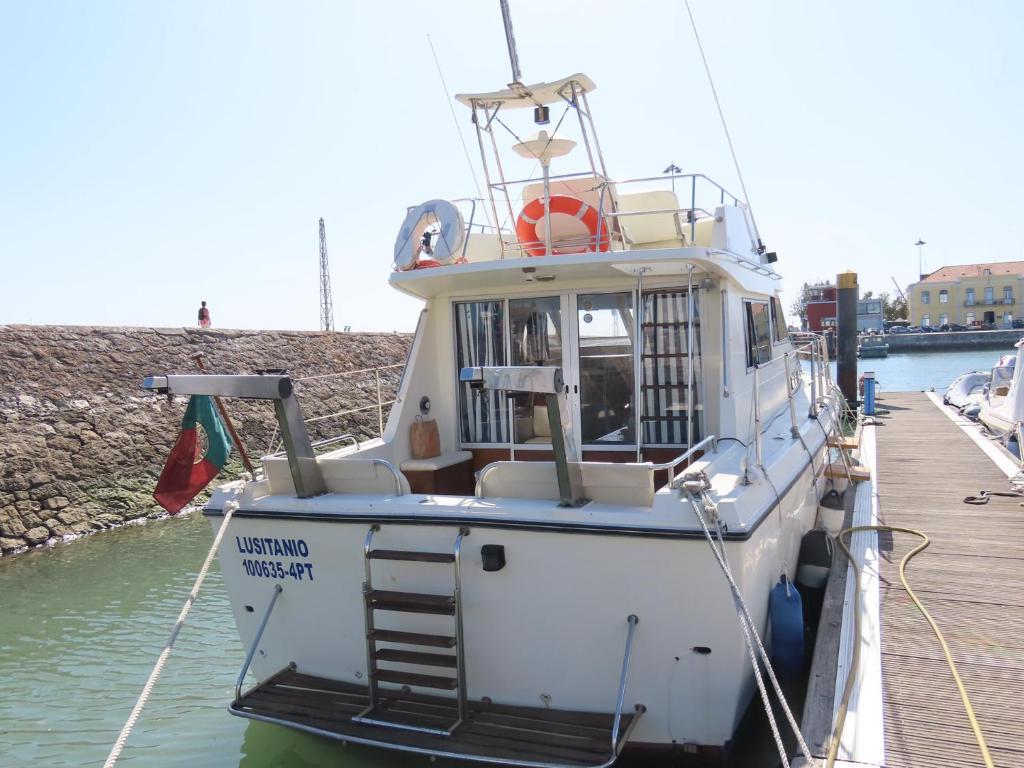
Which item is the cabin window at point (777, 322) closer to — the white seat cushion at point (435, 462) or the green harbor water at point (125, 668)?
the white seat cushion at point (435, 462)

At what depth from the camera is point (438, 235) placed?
568cm

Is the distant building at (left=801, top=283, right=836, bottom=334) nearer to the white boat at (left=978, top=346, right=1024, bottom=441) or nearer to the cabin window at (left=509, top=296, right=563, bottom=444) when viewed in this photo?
the white boat at (left=978, top=346, right=1024, bottom=441)

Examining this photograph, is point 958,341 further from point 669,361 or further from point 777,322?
point 669,361

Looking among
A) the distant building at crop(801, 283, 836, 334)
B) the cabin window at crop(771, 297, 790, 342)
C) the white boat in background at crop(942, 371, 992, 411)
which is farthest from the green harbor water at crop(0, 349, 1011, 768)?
the distant building at crop(801, 283, 836, 334)

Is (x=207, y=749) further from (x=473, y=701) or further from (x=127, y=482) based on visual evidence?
(x=127, y=482)

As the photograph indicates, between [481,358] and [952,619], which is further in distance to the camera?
[481,358]

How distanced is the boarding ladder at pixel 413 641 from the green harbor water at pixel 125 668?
2.51 feet

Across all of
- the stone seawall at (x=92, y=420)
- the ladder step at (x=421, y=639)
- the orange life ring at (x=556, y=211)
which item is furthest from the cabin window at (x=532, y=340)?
the stone seawall at (x=92, y=420)

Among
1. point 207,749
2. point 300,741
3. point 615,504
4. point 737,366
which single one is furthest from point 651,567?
point 207,749

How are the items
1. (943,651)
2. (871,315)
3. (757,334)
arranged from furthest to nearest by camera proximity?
(871,315) → (757,334) → (943,651)

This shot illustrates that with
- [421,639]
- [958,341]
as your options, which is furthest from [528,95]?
[958,341]

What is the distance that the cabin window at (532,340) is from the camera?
5.84 m

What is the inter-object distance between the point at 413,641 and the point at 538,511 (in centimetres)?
96

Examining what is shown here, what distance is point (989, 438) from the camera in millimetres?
11398
